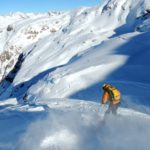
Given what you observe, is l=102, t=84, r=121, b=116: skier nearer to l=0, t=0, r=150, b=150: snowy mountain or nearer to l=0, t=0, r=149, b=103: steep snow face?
l=0, t=0, r=150, b=150: snowy mountain

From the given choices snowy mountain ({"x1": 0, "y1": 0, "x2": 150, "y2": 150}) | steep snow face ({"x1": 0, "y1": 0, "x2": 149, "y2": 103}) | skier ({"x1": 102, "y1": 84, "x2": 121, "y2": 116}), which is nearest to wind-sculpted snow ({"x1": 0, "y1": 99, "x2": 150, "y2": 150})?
snowy mountain ({"x1": 0, "y1": 0, "x2": 150, "y2": 150})

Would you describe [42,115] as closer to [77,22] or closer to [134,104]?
[134,104]

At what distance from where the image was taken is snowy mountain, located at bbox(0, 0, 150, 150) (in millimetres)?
16328

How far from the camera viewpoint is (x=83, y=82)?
40812 mm

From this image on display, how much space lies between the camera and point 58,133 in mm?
16438

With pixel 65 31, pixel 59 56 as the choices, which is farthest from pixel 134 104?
pixel 65 31

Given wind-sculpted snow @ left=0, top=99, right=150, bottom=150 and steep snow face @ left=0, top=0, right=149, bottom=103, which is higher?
steep snow face @ left=0, top=0, right=149, bottom=103

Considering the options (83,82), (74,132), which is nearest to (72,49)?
(83,82)

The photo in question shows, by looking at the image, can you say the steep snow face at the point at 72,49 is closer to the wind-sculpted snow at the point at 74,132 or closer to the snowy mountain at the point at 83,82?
the snowy mountain at the point at 83,82

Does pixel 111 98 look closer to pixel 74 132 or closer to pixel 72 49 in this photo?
pixel 74 132

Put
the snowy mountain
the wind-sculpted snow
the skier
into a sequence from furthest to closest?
the skier
the snowy mountain
the wind-sculpted snow

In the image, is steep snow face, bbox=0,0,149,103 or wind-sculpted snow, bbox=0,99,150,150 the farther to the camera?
steep snow face, bbox=0,0,149,103

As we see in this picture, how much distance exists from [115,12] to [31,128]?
90.7 metres

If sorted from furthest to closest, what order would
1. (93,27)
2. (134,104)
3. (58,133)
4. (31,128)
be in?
(93,27)
(134,104)
(31,128)
(58,133)
